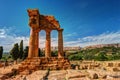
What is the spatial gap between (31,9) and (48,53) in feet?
24.1

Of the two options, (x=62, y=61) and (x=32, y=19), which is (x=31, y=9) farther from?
(x=62, y=61)

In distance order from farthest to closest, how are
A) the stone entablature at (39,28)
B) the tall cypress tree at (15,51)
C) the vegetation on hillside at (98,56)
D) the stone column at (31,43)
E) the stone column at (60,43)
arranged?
the vegetation on hillside at (98,56) → the tall cypress tree at (15,51) → the stone column at (60,43) → the stone entablature at (39,28) → the stone column at (31,43)

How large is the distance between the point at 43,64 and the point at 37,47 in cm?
364

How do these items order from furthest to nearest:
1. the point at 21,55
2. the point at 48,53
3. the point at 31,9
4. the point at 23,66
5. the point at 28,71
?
the point at 21,55
the point at 48,53
the point at 31,9
the point at 23,66
the point at 28,71

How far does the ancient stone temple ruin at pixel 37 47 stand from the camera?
23.1 meters

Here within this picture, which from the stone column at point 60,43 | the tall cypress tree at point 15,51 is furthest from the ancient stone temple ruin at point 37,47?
the tall cypress tree at point 15,51

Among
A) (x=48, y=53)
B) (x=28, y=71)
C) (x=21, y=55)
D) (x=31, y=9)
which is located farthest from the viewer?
(x=21, y=55)

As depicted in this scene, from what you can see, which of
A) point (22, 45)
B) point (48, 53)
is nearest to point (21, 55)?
point (22, 45)

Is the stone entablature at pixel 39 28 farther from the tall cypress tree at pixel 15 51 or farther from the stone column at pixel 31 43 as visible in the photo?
the tall cypress tree at pixel 15 51

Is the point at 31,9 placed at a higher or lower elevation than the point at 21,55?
higher

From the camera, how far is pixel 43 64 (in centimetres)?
2344

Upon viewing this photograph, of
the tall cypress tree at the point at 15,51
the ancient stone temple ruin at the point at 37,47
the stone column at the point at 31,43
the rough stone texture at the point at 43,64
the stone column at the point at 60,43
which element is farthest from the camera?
the tall cypress tree at the point at 15,51

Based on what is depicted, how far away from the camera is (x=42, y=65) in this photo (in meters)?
23.2

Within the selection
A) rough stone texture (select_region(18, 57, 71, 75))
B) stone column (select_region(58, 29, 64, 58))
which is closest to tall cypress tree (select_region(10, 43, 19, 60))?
stone column (select_region(58, 29, 64, 58))
